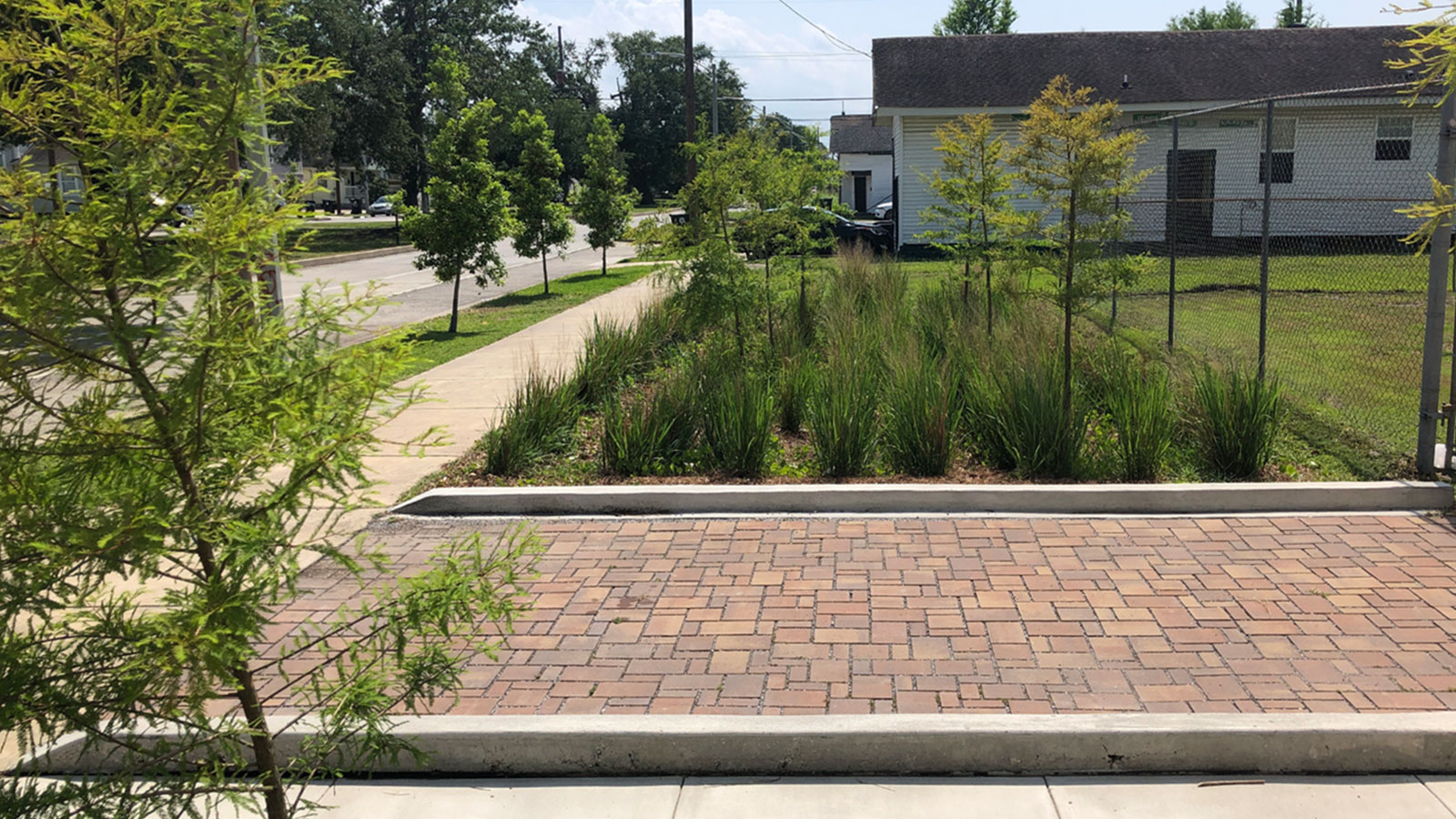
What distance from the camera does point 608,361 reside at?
1036cm

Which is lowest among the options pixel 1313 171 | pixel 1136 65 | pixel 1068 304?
pixel 1068 304

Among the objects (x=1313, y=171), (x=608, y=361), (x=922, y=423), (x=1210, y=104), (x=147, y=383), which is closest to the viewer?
(x=147, y=383)

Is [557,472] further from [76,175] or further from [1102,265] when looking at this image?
[76,175]

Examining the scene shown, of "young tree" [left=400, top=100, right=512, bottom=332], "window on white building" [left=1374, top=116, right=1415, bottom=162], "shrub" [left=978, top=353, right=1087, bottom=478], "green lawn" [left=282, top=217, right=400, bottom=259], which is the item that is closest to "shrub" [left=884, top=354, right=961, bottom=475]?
"shrub" [left=978, top=353, right=1087, bottom=478]

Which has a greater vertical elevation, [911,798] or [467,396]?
[467,396]

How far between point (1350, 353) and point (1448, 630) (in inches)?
363

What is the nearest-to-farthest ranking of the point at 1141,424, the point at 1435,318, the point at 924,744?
1. the point at 924,744
2. the point at 1435,318
3. the point at 1141,424

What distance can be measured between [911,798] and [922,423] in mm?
4263

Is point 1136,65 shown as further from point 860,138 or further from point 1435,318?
point 860,138

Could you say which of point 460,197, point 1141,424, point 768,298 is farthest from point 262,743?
point 460,197

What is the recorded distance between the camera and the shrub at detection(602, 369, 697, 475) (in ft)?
27.1

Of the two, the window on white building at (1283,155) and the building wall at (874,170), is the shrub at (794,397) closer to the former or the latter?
the window on white building at (1283,155)

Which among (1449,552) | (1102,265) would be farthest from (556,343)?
(1449,552)

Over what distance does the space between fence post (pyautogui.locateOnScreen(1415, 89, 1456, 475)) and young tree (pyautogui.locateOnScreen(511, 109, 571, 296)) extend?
1781cm
